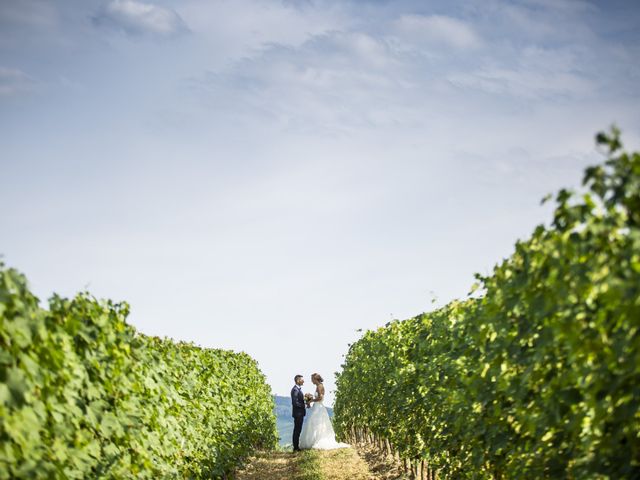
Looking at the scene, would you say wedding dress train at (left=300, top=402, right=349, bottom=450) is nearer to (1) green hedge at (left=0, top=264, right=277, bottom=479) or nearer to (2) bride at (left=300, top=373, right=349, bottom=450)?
(2) bride at (left=300, top=373, right=349, bottom=450)

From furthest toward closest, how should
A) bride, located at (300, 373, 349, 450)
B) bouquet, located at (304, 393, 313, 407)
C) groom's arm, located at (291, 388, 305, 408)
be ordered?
1. bouquet, located at (304, 393, 313, 407)
2. groom's arm, located at (291, 388, 305, 408)
3. bride, located at (300, 373, 349, 450)

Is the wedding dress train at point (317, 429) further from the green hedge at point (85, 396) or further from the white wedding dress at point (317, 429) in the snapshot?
the green hedge at point (85, 396)

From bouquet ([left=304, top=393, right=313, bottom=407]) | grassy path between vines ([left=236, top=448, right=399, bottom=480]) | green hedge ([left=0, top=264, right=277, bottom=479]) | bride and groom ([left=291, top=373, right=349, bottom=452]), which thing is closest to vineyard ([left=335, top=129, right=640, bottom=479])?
green hedge ([left=0, top=264, right=277, bottom=479])

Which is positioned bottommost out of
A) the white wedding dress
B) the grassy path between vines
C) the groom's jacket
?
the grassy path between vines

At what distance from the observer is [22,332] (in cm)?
416

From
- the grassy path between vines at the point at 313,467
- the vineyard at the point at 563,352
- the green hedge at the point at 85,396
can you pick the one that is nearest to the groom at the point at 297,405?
the grassy path between vines at the point at 313,467

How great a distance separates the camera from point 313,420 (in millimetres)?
21125

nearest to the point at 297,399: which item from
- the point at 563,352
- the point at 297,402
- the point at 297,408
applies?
the point at 297,402

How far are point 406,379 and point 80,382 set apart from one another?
25.9 ft

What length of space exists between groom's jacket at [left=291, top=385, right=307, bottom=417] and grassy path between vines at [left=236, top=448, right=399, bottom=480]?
137 cm

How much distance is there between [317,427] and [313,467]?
5.52 meters

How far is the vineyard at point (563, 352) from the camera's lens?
358cm

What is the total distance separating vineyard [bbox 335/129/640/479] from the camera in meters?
3.58

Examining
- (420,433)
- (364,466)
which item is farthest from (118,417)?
(364,466)
